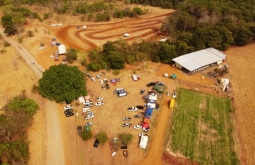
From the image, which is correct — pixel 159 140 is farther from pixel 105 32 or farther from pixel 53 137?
pixel 105 32

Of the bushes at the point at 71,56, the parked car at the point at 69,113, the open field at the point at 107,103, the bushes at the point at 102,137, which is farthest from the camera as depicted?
the bushes at the point at 71,56

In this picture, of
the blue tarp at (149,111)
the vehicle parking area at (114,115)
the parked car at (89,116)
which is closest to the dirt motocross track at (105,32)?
the vehicle parking area at (114,115)

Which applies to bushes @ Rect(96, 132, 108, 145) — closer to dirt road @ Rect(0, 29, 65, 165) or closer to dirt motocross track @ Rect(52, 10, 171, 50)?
dirt road @ Rect(0, 29, 65, 165)

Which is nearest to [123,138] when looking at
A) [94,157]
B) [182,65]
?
[94,157]

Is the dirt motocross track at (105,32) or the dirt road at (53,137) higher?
the dirt motocross track at (105,32)

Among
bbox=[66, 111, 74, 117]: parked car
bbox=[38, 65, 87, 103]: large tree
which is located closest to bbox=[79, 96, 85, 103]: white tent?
bbox=[38, 65, 87, 103]: large tree

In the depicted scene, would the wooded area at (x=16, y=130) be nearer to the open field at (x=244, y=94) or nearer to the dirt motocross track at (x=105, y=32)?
the dirt motocross track at (x=105, y=32)

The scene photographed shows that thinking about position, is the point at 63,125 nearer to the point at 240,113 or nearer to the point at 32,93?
the point at 32,93
